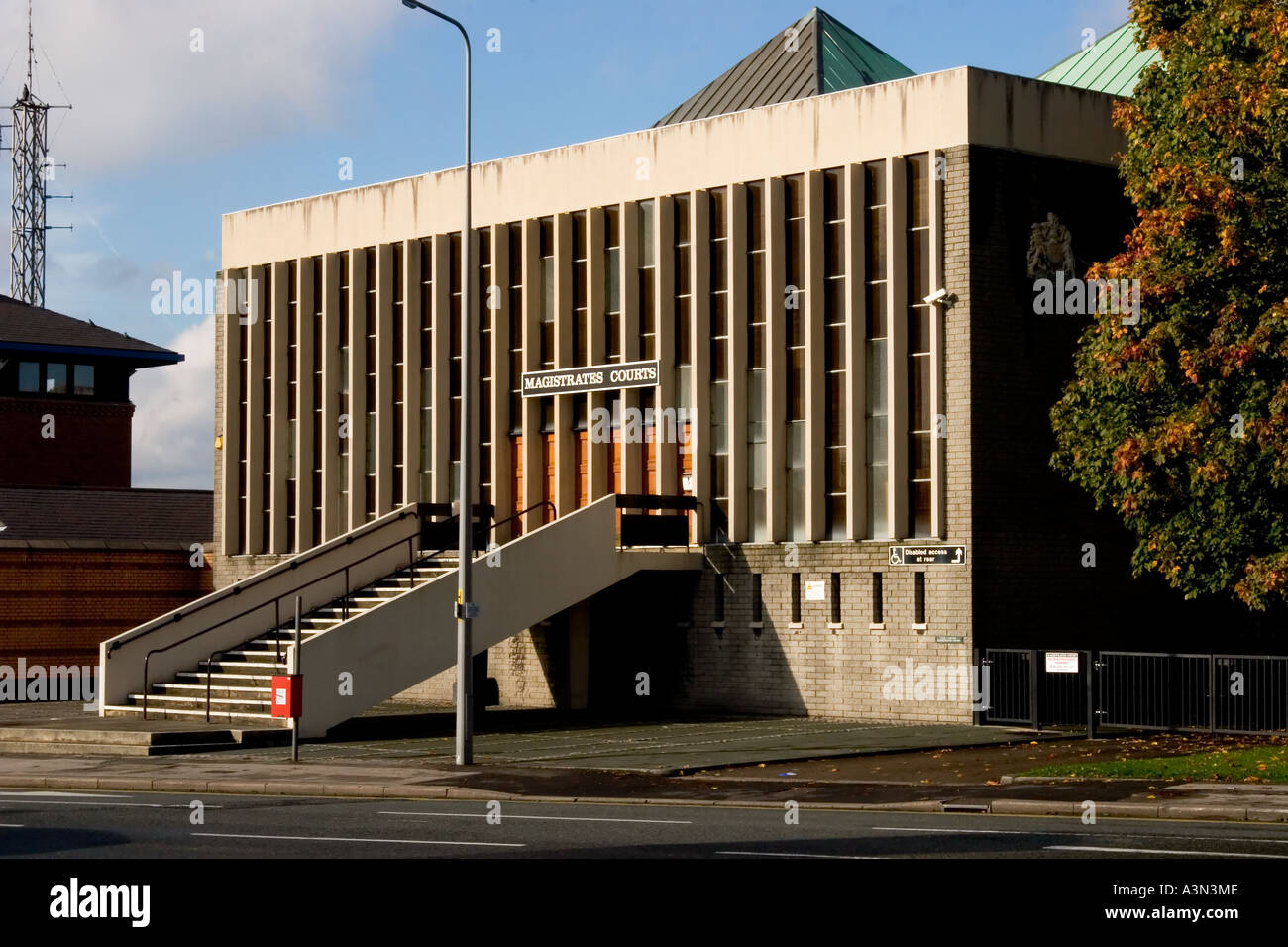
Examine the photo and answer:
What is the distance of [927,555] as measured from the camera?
3036 centimetres

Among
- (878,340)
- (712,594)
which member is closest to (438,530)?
(712,594)

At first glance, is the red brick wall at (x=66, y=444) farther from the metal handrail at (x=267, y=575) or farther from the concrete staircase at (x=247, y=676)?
the concrete staircase at (x=247, y=676)

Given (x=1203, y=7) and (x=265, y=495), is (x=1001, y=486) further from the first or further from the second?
(x=265, y=495)

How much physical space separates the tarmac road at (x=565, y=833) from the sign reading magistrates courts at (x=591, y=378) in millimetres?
15948

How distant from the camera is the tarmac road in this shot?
14281mm

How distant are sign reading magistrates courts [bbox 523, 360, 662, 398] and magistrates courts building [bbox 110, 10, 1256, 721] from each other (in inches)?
3.6

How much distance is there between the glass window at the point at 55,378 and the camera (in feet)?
197

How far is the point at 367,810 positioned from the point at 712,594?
15.5 meters

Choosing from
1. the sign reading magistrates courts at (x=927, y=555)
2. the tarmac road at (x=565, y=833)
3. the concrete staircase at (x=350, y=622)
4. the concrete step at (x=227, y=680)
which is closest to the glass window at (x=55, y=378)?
the concrete staircase at (x=350, y=622)

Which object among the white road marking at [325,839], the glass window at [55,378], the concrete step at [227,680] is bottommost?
the white road marking at [325,839]

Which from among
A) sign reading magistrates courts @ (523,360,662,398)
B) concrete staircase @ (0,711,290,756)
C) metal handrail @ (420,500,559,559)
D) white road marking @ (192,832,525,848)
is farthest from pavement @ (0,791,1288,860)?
sign reading magistrates courts @ (523,360,662,398)

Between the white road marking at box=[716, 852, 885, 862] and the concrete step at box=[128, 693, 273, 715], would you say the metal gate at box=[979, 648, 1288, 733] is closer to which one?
the concrete step at box=[128, 693, 273, 715]

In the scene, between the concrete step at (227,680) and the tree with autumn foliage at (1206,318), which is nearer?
the tree with autumn foliage at (1206,318)
